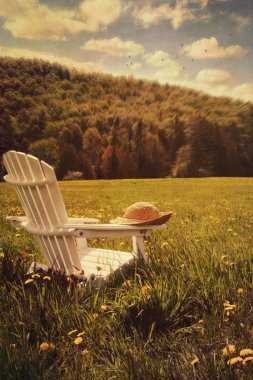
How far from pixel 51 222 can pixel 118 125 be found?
26.3 ft

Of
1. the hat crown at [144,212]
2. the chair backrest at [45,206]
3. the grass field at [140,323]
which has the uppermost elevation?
the chair backrest at [45,206]

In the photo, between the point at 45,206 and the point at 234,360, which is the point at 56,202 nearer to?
the point at 45,206

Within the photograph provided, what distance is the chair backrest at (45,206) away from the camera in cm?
206

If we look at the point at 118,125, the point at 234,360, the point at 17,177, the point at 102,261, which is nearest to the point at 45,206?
the point at 17,177

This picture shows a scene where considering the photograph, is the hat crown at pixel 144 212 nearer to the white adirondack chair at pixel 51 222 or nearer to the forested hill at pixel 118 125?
the white adirondack chair at pixel 51 222

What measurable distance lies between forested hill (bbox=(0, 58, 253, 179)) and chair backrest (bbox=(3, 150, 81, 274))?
6.36m

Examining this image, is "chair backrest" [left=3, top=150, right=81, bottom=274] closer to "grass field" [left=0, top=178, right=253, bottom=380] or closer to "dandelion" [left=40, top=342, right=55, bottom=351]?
"grass field" [left=0, top=178, right=253, bottom=380]

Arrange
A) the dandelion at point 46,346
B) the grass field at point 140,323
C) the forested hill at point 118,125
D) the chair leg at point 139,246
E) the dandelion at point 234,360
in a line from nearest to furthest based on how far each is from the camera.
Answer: the dandelion at point 234,360, the grass field at point 140,323, the dandelion at point 46,346, the chair leg at point 139,246, the forested hill at point 118,125

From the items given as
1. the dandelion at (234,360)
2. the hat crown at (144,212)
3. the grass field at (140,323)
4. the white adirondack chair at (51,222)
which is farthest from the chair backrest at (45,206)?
the dandelion at (234,360)

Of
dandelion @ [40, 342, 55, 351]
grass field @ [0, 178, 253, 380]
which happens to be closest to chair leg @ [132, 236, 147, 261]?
grass field @ [0, 178, 253, 380]

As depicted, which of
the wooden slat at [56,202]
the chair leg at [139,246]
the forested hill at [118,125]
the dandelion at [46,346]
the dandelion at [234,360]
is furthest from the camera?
the forested hill at [118,125]

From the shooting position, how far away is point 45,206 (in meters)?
2.10

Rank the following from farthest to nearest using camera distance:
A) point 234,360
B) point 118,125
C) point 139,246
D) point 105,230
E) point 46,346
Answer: point 118,125
point 139,246
point 105,230
point 46,346
point 234,360

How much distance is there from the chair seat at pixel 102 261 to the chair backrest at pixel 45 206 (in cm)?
14
